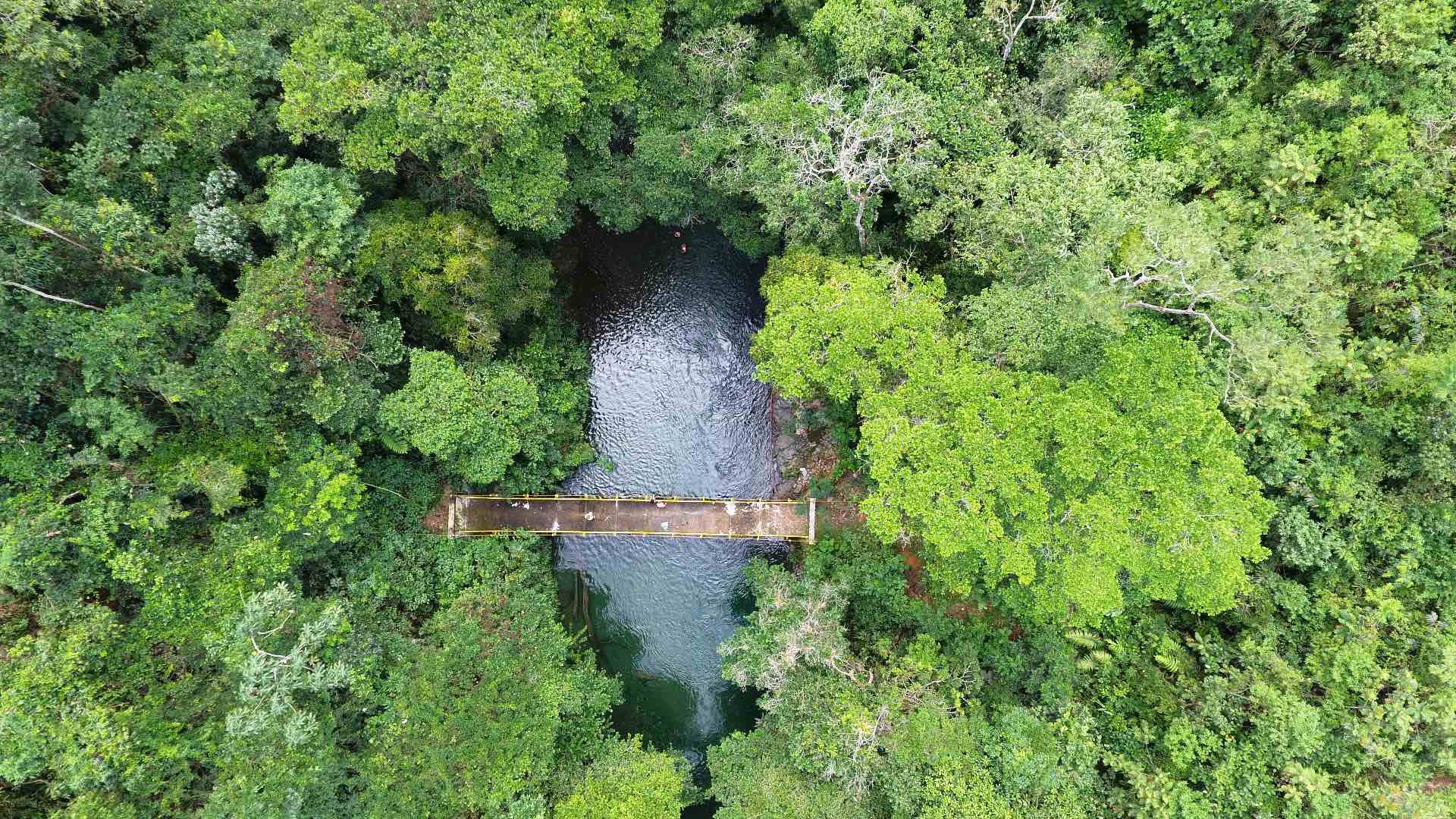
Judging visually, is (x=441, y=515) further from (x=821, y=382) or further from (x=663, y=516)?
(x=821, y=382)

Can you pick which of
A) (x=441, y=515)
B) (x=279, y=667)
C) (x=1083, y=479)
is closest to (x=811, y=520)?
(x=1083, y=479)

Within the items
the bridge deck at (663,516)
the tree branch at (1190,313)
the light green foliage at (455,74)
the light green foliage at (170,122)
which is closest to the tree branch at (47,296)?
the light green foliage at (170,122)

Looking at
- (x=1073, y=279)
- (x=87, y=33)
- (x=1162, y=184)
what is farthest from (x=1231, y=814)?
(x=87, y=33)

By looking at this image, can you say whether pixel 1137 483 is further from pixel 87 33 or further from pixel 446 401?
pixel 87 33

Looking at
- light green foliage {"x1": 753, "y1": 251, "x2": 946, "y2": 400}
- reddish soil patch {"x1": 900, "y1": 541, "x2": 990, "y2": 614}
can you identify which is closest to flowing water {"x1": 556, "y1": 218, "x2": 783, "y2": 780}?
reddish soil patch {"x1": 900, "y1": 541, "x2": 990, "y2": 614}

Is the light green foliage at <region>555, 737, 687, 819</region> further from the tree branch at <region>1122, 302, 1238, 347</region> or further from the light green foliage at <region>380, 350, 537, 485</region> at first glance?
the tree branch at <region>1122, 302, 1238, 347</region>

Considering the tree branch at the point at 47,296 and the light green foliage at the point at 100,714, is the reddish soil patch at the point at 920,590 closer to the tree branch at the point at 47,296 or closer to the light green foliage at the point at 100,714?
the light green foliage at the point at 100,714
